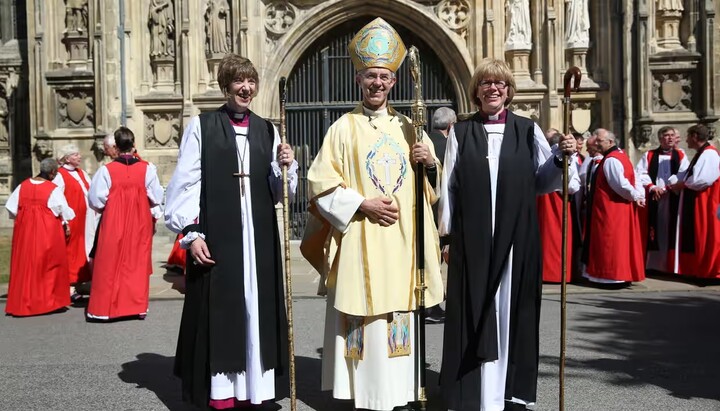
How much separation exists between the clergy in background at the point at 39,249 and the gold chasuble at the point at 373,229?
4.77 meters

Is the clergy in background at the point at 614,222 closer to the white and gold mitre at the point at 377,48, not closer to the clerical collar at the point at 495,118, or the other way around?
the clerical collar at the point at 495,118

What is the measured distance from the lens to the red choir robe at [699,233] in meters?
9.88

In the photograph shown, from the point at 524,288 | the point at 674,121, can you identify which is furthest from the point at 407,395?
the point at 674,121

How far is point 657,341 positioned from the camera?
A: 6.76 m

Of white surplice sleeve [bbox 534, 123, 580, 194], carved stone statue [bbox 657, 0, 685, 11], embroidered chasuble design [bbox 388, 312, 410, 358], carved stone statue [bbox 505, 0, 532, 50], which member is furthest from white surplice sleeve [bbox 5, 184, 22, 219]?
carved stone statue [bbox 657, 0, 685, 11]

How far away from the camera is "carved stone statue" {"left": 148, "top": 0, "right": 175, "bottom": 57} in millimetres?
14578

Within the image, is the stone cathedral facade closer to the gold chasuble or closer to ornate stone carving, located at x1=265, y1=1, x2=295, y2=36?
ornate stone carving, located at x1=265, y1=1, x2=295, y2=36

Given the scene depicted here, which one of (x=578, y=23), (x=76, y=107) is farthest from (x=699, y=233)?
(x=76, y=107)

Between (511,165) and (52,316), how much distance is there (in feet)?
18.3

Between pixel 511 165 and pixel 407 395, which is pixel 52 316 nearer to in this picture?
pixel 407 395

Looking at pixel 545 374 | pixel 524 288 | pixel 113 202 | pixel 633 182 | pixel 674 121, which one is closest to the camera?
pixel 524 288

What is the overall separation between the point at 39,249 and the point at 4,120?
913cm

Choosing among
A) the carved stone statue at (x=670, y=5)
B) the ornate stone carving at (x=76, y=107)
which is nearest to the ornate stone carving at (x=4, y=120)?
the ornate stone carving at (x=76, y=107)

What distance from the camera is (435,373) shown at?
5.75 metres
